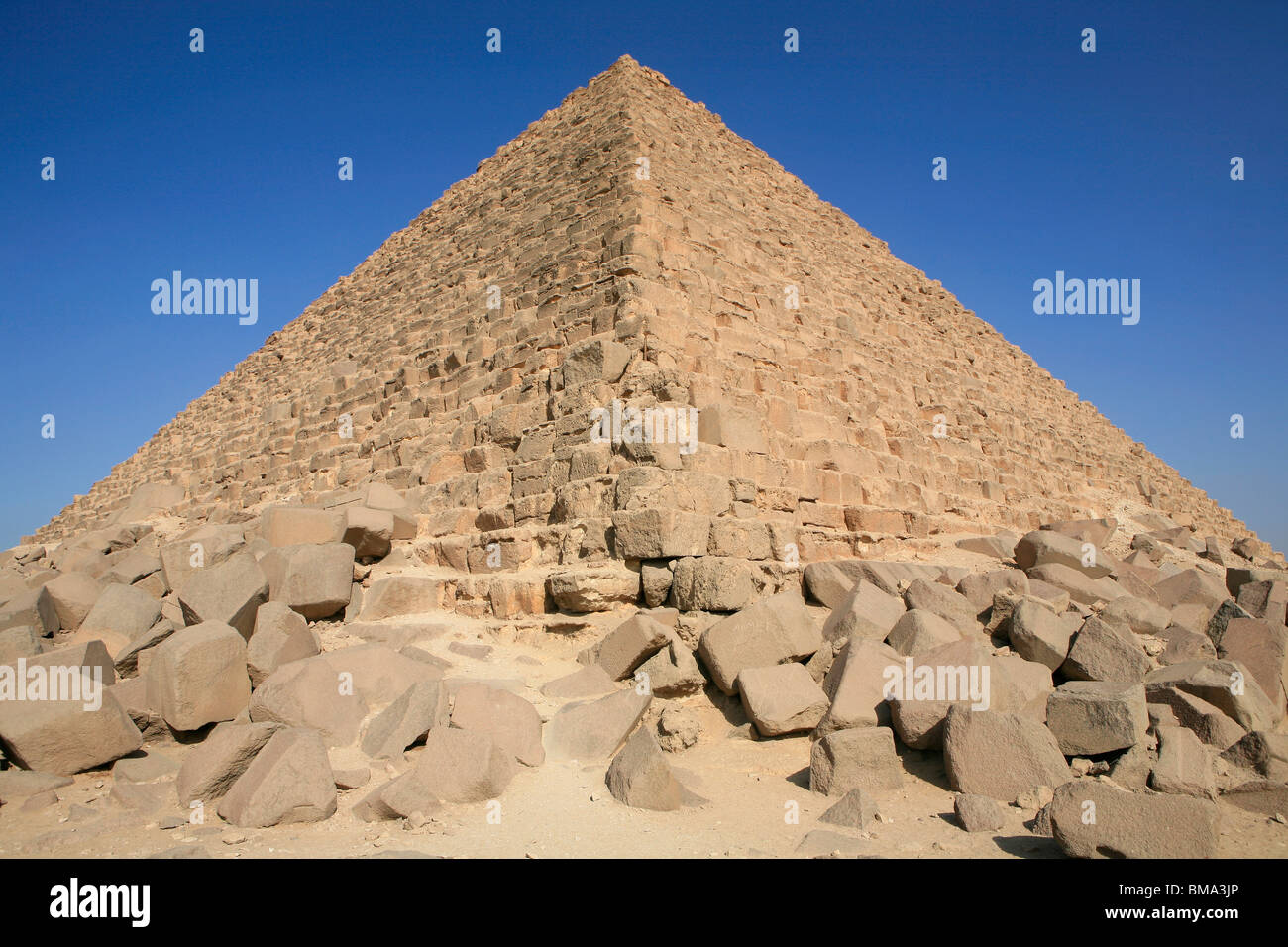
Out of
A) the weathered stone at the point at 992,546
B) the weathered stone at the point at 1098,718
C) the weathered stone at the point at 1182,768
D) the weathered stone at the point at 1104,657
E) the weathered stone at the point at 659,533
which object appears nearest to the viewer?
the weathered stone at the point at 1182,768

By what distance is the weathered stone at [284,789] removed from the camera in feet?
10.5

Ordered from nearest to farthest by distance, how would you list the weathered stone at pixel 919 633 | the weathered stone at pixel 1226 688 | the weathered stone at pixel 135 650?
the weathered stone at pixel 1226 688 → the weathered stone at pixel 919 633 → the weathered stone at pixel 135 650

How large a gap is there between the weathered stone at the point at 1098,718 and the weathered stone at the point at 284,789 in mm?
3440

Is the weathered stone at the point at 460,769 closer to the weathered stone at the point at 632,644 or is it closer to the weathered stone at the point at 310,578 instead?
the weathered stone at the point at 632,644

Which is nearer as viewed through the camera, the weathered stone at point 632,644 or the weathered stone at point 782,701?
the weathered stone at point 782,701

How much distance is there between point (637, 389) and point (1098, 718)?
3776 millimetres

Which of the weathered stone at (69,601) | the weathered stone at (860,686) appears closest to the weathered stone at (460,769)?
the weathered stone at (860,686)

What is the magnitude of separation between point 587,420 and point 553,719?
258 cm

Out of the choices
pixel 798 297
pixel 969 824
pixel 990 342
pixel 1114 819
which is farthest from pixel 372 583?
pixel 990 342

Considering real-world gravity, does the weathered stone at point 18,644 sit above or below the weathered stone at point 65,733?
above

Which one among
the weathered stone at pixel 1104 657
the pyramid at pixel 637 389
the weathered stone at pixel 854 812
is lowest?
the weathered stone at pixel 854 812

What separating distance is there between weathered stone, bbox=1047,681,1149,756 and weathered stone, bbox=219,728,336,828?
135 inches

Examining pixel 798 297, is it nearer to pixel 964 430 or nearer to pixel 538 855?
pixel 964 430
